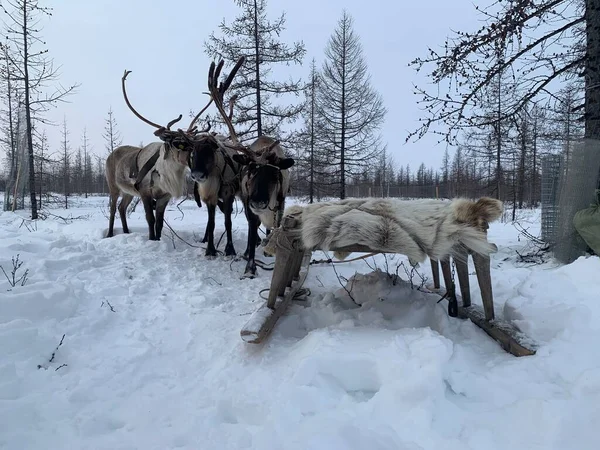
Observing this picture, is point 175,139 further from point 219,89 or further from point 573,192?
point 573,192

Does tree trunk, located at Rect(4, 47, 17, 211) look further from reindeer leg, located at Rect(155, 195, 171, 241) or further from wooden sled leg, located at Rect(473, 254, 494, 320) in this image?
wooden sled leg, located at Rect(473, 254, 494, 320)

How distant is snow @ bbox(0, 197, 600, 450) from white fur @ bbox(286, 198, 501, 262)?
2.17 feet

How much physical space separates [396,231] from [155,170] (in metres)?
5.36

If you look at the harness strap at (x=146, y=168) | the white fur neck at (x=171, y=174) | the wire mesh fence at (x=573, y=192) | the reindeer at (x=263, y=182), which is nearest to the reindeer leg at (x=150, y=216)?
the harness strap at (x=146, y=168)

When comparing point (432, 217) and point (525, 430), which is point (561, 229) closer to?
point (432, 217)

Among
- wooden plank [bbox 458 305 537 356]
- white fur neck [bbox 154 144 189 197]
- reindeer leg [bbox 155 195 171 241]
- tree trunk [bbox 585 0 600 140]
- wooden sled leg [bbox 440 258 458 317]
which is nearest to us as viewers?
wooden plank [bbox 458 305 537 356]

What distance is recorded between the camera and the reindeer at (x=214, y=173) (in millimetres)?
5562

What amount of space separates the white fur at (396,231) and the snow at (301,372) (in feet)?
2.17

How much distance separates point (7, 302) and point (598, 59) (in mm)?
8033

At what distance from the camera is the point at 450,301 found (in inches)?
127

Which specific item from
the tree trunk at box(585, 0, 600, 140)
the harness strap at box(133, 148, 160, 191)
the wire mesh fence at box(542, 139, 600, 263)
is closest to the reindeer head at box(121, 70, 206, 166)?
the harness strap at box(133, 148, 160, 191)

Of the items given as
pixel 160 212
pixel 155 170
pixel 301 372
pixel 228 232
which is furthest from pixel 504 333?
pixel 155 170

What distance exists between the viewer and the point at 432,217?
288 cm

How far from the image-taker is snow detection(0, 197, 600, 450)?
1.76 meters
